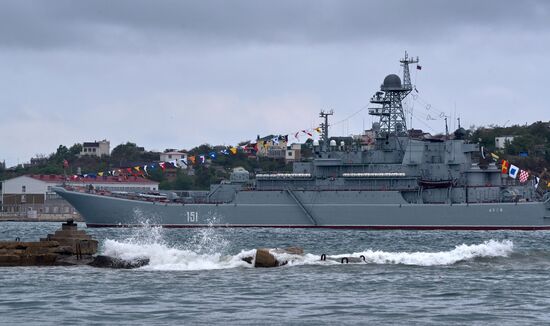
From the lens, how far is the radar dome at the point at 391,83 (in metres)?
77.3

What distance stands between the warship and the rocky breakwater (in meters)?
39.2

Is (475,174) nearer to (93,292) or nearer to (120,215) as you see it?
(120,215)

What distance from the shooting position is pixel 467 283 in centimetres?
2745

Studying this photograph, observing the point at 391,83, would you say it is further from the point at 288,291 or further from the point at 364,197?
the point at 288,291

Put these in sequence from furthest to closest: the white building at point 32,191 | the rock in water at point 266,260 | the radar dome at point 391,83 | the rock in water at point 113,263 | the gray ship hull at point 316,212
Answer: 1. the white building at point 32,191
2. the radar dome at point 391,83
3. the gray ship hull at point 316,212
4. the rock in water at point 266,260
5. the rock in water at point 113,263

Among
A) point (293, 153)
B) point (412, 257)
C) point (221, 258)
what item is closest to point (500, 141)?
point (293, 153)

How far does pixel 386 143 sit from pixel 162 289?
49737 mm

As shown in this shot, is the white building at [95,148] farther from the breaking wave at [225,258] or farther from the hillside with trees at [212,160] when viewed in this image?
the breaking wave at [225,258]

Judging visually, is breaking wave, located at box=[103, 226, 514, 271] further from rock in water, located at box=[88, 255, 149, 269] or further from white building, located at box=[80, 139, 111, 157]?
white building, located at box=[80, 139, 111, 157]

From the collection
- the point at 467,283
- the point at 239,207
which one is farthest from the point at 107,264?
the point at 239,207

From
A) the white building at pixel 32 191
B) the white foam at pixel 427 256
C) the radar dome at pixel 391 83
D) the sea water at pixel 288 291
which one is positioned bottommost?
the sea water at pixel 288 291

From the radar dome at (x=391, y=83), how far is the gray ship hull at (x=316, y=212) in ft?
34.9

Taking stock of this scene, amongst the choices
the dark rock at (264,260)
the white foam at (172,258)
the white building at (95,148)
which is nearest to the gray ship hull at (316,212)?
the white foam at (172,258)

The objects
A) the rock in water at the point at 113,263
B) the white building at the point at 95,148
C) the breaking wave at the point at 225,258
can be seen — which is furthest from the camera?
the white building at the point at 95,148
